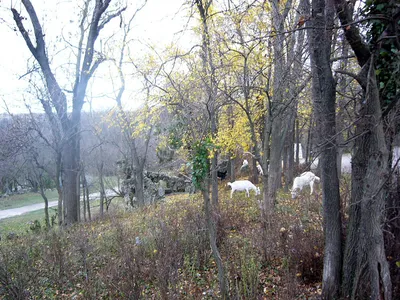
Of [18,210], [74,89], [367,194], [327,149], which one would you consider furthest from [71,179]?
[18,210]

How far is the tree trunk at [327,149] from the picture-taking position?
10.9ft

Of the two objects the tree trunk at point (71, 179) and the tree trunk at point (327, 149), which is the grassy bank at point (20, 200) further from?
the tree trunk at point (327, 149)

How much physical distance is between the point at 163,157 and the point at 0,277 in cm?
1608

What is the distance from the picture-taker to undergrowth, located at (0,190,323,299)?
3.42 metres

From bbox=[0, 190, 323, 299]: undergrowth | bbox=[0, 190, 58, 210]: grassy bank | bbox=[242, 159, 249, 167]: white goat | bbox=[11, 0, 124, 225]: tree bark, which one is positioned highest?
bbox=[11, 0, 124, 225]: tree bark

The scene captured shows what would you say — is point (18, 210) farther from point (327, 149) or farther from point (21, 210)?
Result: point (327, 149)

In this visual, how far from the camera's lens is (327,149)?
3385mm

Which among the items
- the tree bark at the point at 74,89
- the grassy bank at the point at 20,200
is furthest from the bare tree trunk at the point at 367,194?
the grassy bank at the point at 20,200

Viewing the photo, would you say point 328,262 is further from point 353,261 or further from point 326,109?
point 326,109

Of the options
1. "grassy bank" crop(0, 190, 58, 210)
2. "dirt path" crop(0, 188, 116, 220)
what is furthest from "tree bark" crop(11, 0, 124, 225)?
"grassy bank" crop(0, 190, 58, 210)

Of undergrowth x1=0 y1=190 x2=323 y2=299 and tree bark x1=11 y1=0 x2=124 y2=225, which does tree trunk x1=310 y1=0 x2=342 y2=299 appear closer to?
undergrowth x1=0 y1=190 x2=323 y2=299

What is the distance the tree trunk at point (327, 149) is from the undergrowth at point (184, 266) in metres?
0.40

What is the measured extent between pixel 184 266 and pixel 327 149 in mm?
2908

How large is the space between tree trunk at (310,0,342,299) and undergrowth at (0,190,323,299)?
0.40 meters
